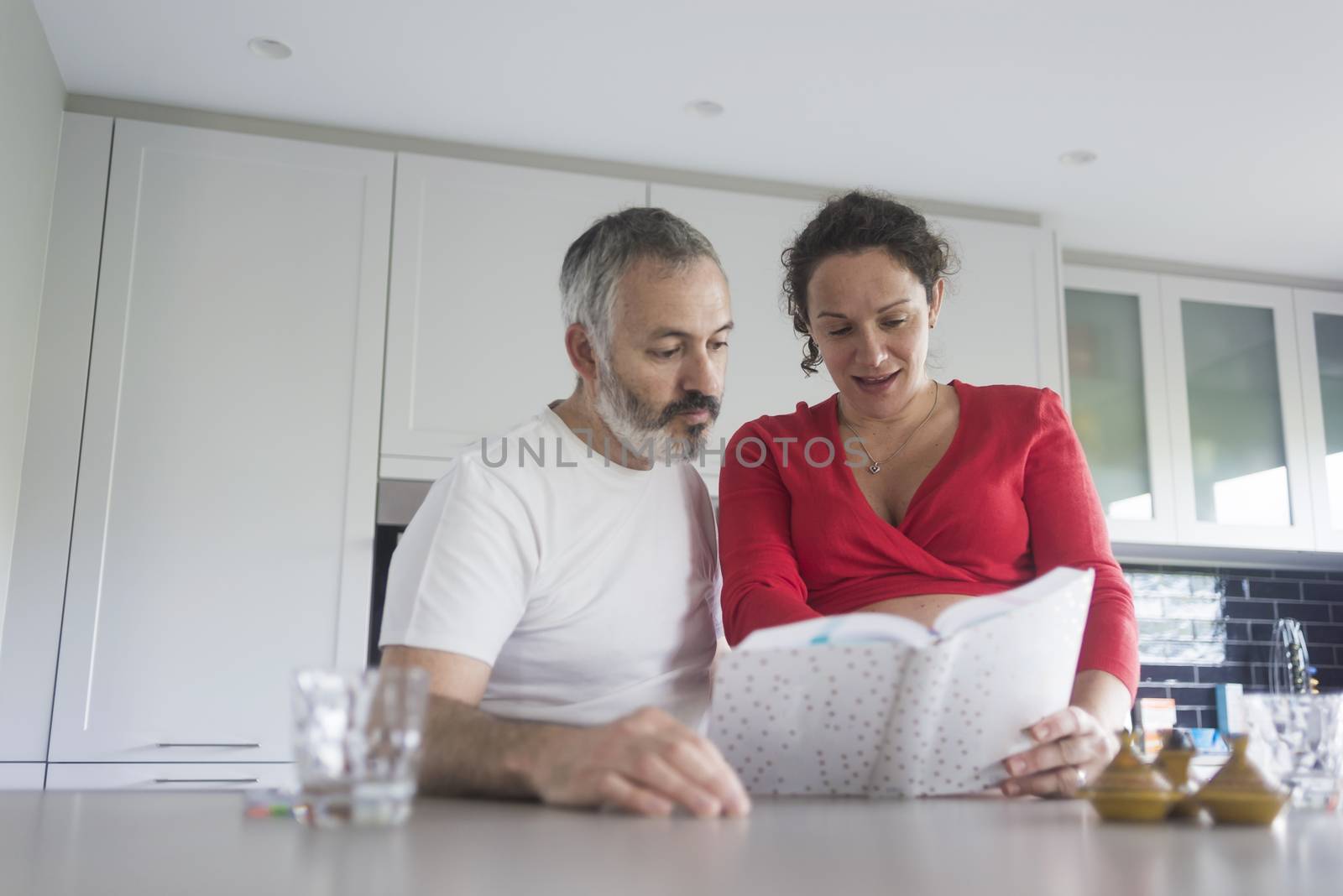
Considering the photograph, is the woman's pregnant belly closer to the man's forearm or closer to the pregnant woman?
the pregnant woman

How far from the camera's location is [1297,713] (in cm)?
84

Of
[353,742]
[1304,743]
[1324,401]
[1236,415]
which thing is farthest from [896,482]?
[1324,401]

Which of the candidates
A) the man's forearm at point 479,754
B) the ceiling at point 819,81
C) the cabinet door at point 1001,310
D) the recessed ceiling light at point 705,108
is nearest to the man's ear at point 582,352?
the man's forearm at point 479,754

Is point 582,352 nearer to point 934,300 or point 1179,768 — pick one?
point 934,300

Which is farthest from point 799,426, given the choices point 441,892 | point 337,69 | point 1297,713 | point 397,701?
point 337,69

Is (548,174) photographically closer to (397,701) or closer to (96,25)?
(96,25)

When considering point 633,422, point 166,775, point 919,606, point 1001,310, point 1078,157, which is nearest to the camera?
point 919,606

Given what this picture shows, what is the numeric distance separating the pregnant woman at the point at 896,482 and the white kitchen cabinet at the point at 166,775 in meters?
1.47

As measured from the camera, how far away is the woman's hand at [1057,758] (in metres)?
1.03

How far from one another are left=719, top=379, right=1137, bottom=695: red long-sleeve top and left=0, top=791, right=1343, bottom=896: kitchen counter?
53 cm

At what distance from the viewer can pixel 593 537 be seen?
1.37 m

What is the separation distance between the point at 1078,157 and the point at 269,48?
1.95 m

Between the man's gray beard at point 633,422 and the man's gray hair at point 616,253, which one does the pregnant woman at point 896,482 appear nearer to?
the man's gray beard at point 633,422

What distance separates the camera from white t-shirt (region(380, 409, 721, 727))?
1.19 meters
